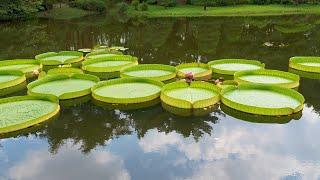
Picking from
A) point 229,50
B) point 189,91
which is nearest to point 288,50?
point 229,50

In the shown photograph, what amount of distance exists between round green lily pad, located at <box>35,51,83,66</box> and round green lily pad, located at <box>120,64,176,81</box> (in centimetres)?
397

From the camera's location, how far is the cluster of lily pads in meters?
13.1

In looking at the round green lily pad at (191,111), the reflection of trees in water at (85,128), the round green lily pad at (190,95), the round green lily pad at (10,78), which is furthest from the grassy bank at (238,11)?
the reflection of trees in water at (85,128)

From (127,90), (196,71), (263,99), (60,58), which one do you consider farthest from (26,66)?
(263,99)

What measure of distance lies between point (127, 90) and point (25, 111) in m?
3.67

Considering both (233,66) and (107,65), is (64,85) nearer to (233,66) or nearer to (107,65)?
(107,65)

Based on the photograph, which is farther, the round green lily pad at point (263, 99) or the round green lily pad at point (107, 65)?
the round green lily pad at point (107, 65)

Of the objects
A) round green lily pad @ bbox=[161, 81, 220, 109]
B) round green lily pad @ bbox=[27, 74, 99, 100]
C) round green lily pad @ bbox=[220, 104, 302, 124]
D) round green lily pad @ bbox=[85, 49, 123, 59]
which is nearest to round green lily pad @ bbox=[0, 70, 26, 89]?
round green lily pad @ bbox=[27, 74, 99, 100]

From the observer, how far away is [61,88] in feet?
50.1

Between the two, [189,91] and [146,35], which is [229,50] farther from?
[189,91]

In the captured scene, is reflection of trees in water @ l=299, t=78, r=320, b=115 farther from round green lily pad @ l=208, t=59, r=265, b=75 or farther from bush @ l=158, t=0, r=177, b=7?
bush @ l=158, t=0, r=177, b=7

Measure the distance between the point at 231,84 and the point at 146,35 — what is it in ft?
49.4

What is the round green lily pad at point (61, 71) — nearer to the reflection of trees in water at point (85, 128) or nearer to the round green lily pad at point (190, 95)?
the reflection of trees in water at point (85, 128)

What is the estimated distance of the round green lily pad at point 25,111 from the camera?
1223 centimetres
